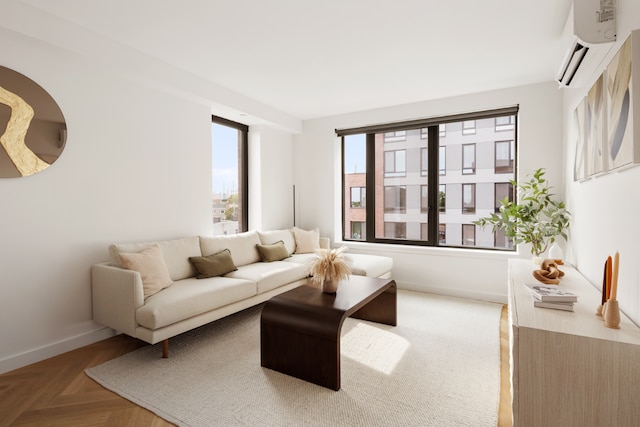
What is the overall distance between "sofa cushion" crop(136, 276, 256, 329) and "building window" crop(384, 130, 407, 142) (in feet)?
10.1

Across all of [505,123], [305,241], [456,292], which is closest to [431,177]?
[505,123]

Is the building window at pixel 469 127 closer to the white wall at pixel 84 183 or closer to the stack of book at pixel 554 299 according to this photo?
the stack of book at pixel 554 299

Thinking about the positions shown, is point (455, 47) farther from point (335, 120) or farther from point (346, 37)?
point (335, 120)

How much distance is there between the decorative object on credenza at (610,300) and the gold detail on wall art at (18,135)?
150 inches

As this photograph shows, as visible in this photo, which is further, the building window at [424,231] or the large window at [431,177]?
the building window at [424,231]

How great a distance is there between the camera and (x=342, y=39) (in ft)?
9.35

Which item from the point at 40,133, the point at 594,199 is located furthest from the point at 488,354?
the point at 40,133

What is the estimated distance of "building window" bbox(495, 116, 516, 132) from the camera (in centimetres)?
428

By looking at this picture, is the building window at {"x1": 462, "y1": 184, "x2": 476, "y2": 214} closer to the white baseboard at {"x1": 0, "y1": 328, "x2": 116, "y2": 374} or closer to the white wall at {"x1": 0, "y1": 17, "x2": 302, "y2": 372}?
the white wall at {"x1": 0, "y1": 17, "x2": 302, "y2": 372}

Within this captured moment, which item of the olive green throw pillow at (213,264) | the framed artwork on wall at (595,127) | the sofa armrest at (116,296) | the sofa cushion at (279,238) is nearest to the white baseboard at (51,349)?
the sofa armrest at (116,296)

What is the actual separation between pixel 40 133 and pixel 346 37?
8.47ft

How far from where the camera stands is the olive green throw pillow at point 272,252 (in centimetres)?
423

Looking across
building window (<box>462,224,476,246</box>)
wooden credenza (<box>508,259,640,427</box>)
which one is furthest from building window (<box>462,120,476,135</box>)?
wooden credenza (<box>508,259,640,427</box>)

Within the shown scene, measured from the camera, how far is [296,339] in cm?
236
